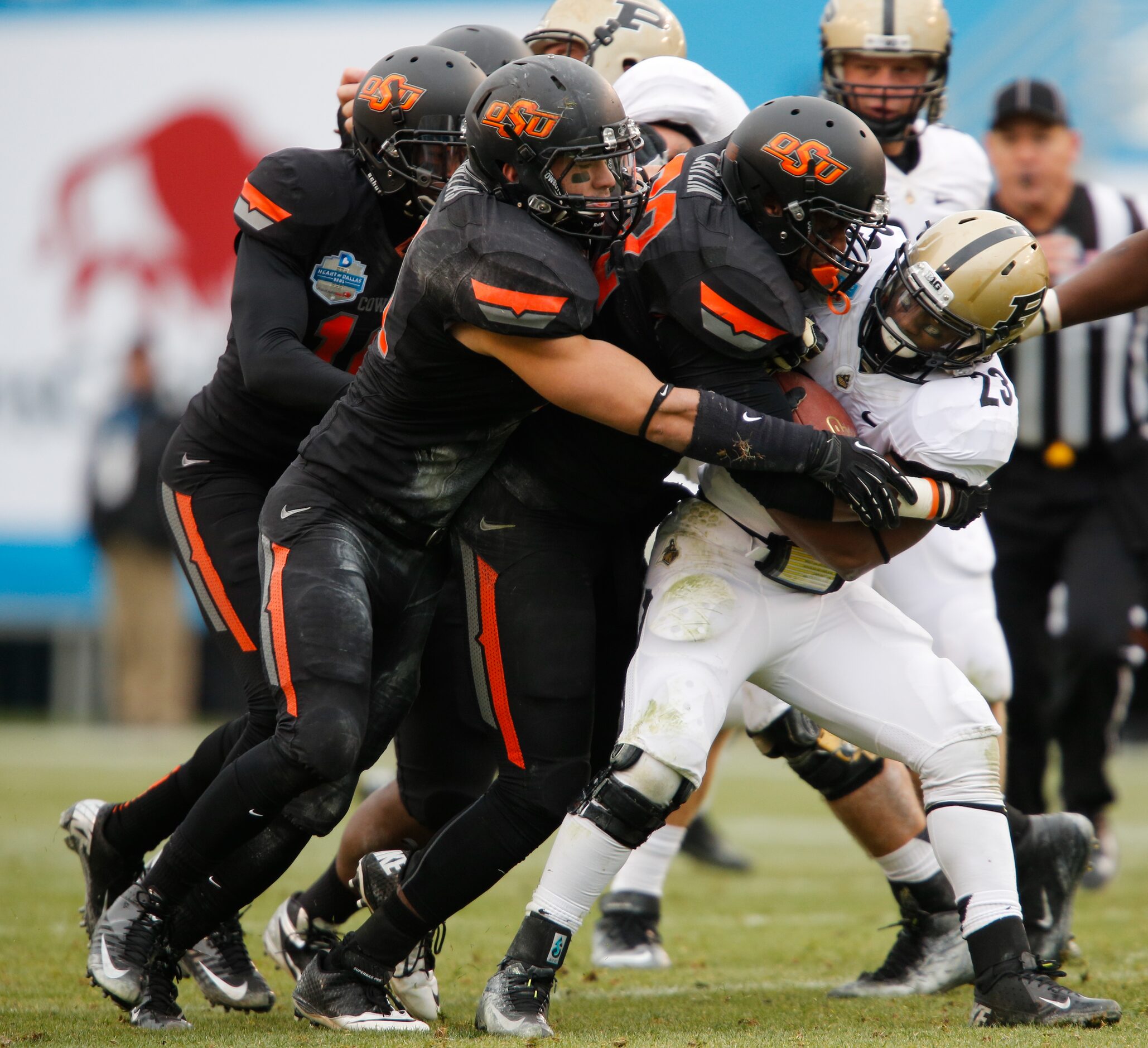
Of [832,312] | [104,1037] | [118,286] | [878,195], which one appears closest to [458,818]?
[104,1037]

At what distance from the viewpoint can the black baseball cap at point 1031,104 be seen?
17.2 feet

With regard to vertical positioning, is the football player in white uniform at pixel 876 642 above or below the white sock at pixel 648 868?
above

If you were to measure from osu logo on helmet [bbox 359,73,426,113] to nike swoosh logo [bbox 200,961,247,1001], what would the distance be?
1893 millimetres

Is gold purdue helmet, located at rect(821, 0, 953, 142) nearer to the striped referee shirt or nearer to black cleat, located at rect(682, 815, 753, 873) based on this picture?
the striped referee shirt

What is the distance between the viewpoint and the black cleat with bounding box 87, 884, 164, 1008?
3223 mm

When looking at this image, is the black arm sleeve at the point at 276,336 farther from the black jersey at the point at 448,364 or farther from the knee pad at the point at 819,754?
the knee pad at the point at 819,754

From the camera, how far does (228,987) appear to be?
3482 mm

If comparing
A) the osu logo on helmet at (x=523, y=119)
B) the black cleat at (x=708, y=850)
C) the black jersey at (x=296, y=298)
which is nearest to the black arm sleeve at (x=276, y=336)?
the black jersey at (x=296, y=298)

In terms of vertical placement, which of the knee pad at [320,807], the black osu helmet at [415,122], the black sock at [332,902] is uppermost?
the black osu helmet at [415,122]

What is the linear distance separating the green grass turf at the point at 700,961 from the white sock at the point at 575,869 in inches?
9.2

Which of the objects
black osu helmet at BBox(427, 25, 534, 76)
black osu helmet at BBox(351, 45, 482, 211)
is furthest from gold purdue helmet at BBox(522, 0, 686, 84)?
black osu helmet at BBox(351, 45, 482, 211)

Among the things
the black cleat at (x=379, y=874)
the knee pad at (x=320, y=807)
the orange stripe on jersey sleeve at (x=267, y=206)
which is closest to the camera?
the knee pad at (x=320, y=807)

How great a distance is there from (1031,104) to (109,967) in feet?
12.8

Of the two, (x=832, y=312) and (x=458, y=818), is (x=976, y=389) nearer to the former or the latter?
(x=832, y=312)
